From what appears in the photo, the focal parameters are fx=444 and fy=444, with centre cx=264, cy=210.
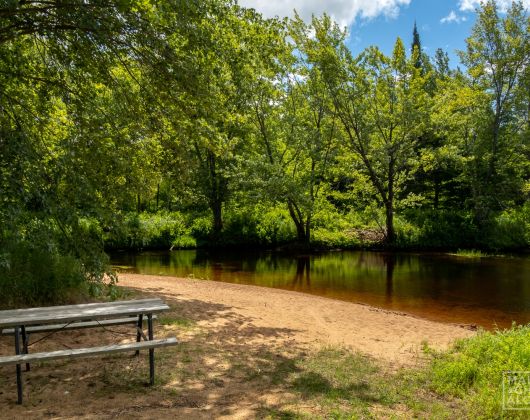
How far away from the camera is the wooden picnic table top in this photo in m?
4.19

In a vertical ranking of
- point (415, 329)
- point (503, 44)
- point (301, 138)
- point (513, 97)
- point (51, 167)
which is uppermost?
point (503, 44)

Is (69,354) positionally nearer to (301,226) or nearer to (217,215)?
(301,226)

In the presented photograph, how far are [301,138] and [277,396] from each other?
18.2 meters

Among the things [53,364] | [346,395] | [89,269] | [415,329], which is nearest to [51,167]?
[89,269]

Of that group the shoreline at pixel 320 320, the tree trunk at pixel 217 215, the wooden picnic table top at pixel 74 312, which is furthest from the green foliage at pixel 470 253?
the wooden picnic table top at pixel 74 312

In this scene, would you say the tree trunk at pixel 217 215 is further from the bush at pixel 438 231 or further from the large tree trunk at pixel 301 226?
the bush at pixel 438 231

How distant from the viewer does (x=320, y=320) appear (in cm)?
888

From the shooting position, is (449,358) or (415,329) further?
(415,329)

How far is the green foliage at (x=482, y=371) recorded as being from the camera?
14.7 ft

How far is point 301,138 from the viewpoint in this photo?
21.9 metres

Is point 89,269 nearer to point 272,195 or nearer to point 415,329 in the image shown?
point 415,329

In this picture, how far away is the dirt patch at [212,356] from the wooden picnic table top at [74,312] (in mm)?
788

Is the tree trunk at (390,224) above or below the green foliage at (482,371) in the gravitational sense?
above

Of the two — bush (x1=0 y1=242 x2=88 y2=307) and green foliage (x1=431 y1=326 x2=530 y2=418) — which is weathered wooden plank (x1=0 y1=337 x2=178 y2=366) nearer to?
bush (x1=0 y1=242 x2=88 y2=307)
